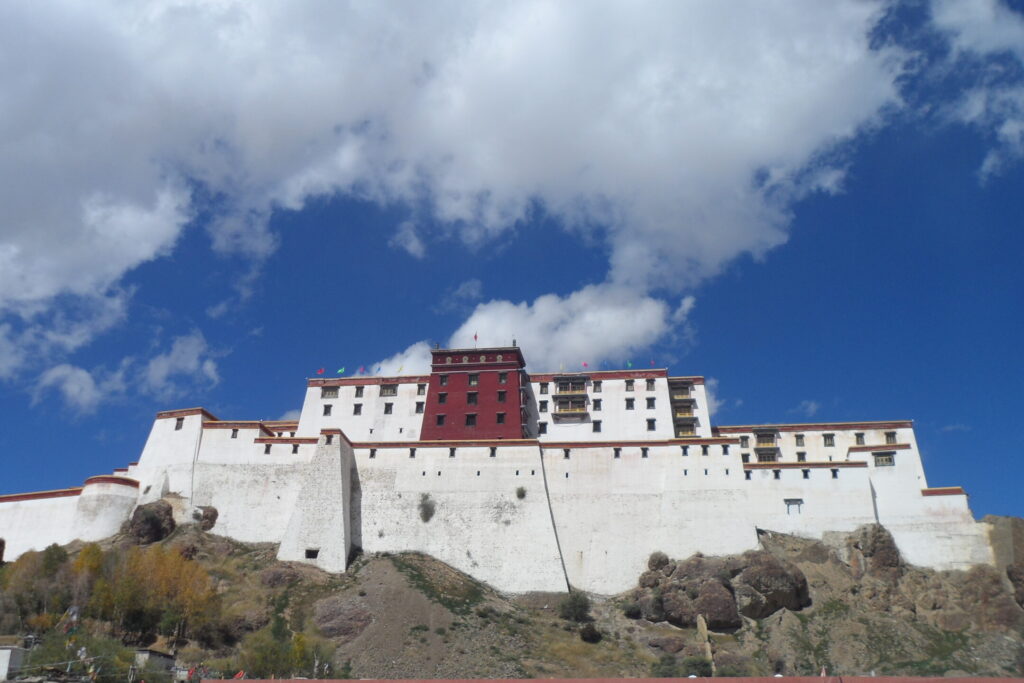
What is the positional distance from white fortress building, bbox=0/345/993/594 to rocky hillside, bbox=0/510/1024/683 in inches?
68.3

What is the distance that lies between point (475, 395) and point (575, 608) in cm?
2133

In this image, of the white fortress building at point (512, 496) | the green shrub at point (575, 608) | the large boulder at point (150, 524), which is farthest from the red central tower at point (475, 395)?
the large boulder at point (150, 524)

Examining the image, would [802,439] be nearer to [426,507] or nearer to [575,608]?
[575,608]

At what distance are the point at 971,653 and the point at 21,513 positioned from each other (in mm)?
61470

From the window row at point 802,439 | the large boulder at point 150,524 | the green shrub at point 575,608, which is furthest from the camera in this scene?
the window row at point 802,439

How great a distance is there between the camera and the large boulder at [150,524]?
60656mm

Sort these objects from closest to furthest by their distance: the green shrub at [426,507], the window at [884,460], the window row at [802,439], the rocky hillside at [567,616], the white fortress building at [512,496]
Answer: the rocky hillside at [567,616], the white fortress building at [512,496], the window at [884,460], the green shrub at [426,507], the window row at [802,439]

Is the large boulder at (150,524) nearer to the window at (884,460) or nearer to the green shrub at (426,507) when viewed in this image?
the green shrub at (426,507)

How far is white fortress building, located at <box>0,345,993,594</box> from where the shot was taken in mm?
59281

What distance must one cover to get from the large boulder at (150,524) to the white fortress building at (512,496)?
151 centimetres

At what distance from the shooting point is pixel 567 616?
2167 inches

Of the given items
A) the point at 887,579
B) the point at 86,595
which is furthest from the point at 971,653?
the point at 86,595

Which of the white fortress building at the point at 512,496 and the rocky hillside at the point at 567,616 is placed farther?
the white fortress building at the point at 512,496

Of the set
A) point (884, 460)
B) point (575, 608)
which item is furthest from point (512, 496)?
point (884, 460)
